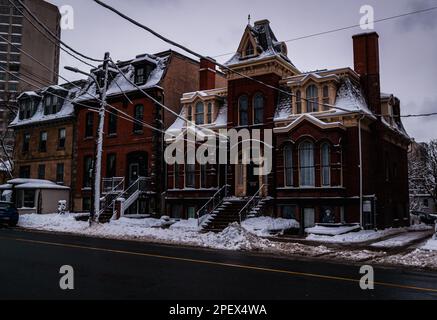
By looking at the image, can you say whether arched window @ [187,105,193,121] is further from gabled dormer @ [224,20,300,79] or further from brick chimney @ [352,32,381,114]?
brick chimney @ [352,32,381,114]

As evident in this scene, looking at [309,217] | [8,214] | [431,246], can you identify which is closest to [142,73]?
[8,214]

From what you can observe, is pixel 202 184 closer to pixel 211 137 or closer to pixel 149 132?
pixel 211 137

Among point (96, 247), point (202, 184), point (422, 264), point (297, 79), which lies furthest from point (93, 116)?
point (422, 264)

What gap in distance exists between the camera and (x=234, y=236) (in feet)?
61.4

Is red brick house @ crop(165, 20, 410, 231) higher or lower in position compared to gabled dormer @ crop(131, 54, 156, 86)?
lower

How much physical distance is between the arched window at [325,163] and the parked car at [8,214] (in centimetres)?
1917

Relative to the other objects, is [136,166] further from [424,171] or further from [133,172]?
[424,171]

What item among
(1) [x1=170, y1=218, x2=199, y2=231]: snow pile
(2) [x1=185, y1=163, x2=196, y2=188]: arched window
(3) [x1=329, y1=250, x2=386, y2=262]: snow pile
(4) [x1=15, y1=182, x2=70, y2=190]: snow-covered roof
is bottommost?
(3) [x1=329, y1=250, x2=386, y2=262]: snow pile

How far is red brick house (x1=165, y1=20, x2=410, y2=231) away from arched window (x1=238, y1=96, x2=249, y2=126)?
63 millimetres

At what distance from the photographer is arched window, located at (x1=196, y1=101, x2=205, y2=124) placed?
30.6 m

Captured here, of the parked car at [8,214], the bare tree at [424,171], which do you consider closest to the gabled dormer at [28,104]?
the parked car at [8,214]

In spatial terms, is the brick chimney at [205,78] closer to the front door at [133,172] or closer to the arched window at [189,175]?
the arched window at [189,175]

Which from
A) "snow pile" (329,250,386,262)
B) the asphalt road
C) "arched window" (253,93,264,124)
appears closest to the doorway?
"arched window" (253,93,264,124)

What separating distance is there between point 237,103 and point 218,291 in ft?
68.7
